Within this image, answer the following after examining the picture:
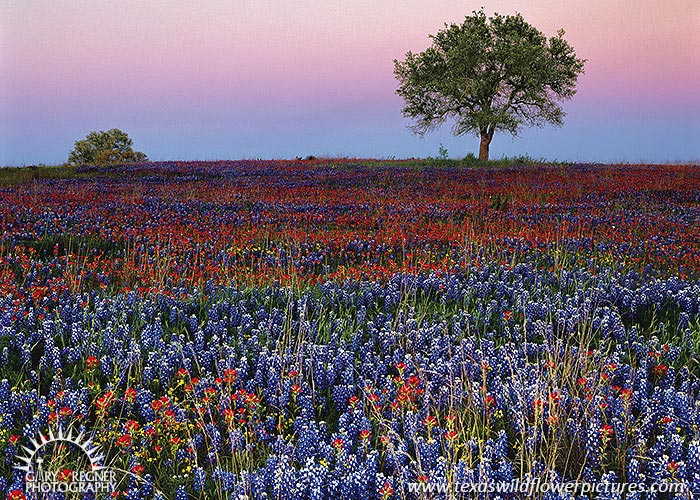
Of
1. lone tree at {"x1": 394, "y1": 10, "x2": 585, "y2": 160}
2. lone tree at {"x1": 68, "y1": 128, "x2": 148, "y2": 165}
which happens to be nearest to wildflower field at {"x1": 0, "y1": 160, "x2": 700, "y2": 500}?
lone tree at {"x1": 394, "y1": 10, "x2": 585, "y2": 160}

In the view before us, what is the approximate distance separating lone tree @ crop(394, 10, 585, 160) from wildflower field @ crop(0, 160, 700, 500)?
101ft

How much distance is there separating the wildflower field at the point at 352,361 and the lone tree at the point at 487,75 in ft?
101

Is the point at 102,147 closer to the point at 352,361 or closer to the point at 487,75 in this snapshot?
the point at 487,75

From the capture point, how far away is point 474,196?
16.8m

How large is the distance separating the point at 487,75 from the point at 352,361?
130ft

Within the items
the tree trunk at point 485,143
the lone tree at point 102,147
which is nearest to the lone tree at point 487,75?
the tree trunk at point 485,143

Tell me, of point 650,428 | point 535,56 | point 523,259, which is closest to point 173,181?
point 523,259

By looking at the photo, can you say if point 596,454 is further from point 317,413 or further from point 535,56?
point 535,56

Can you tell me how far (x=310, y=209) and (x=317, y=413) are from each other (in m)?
Result: 10.1

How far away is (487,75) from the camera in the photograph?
40.9 metres

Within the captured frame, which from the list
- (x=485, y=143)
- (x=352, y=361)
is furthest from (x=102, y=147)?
(x=352, y=361)

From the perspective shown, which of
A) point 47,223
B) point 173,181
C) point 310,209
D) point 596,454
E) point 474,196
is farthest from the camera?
point 173,181

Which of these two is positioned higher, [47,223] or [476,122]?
[476,122]

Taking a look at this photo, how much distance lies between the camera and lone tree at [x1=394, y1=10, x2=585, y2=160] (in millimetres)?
39562
